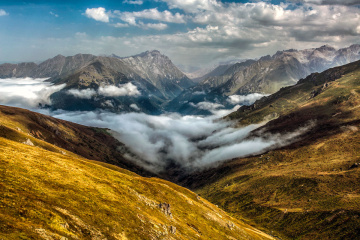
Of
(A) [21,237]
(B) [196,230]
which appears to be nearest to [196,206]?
(B) [196,230]

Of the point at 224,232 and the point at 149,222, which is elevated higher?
the point at 149,222

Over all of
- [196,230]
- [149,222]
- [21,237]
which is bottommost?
[196,230]

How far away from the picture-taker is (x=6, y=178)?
52.2 metres

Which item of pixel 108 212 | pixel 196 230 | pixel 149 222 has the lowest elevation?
pixel 196 230

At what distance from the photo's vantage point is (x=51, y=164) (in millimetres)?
76062

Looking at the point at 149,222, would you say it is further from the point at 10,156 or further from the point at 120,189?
the point at 10,156

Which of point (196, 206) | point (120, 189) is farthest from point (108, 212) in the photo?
point (196, 206)

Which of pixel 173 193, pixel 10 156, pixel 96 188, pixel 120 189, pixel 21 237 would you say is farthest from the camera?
pixel 173 193

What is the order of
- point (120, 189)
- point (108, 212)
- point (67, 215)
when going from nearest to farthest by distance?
point (67, 215) < point (108, 212) < point (120, 189)

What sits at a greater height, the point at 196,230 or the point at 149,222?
the point at 149,222

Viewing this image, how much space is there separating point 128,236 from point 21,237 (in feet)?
87.9

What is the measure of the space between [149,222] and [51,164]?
118 ft

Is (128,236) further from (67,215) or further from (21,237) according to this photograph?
(21,237)

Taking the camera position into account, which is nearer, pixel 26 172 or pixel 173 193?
pixel 26 172
